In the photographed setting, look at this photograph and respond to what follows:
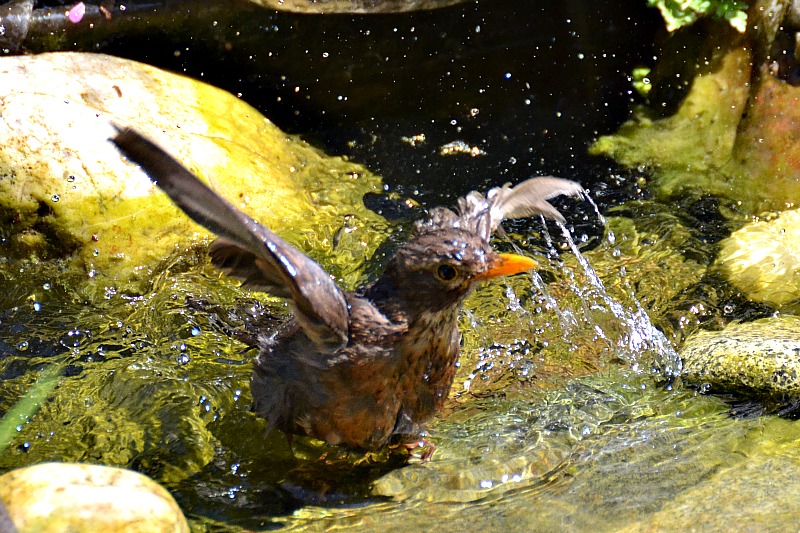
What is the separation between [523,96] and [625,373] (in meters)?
3.03

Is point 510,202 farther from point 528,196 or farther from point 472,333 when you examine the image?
point 472,333

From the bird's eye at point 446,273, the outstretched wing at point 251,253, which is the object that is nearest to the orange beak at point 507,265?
the bird's eye at point 446,273

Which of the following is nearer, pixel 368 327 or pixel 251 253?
pixel 251 253

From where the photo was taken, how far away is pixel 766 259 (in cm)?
548

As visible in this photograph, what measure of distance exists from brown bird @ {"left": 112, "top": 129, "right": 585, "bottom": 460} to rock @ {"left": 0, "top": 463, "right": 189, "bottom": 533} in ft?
3.00

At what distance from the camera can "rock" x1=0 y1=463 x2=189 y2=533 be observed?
9.84 feet

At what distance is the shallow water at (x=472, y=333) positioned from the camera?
3.67m

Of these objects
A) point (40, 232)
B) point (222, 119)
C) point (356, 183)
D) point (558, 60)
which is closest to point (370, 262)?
point (356, 183)

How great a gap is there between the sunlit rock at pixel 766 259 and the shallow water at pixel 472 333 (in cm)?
13

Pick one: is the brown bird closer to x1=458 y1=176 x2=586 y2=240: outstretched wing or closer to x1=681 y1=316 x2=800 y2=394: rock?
x1=458 y1=176 x2=586 y2=240: outstretched wing

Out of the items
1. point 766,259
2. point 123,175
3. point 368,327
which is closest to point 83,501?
point 368,327

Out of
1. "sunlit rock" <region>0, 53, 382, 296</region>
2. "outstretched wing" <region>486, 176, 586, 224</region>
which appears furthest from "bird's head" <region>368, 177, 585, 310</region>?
"sunlit rock" <region>0, 53, 382, 296</region>

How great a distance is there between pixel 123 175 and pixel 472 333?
2.30 meters

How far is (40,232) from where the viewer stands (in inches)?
207
